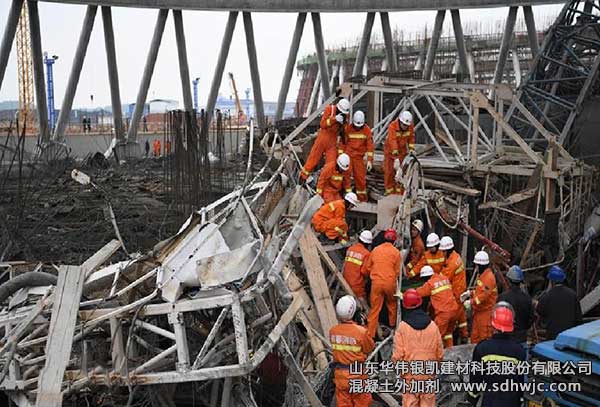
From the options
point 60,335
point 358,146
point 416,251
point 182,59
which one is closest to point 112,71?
point 182,59

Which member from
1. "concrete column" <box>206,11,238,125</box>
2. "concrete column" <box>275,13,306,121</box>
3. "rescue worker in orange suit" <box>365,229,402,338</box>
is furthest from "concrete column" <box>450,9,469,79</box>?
"rescue worker in orange suit" <box>365,229,402,338</box>

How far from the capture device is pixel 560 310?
748 cm

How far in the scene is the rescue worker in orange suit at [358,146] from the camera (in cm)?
1059

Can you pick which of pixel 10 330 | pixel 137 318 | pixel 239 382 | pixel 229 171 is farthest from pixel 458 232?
pixel 229 171

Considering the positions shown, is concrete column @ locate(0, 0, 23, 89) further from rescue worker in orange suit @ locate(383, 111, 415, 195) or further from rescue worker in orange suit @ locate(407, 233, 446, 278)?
rescue worker in orange suit @ locate(407, 233, 446, 278)

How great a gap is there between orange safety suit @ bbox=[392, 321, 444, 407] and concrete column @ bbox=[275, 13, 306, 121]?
19.4 metres

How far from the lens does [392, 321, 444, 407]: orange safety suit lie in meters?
6.09

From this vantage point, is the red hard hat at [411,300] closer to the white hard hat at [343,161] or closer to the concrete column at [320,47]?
the white hard hat at [343,161]

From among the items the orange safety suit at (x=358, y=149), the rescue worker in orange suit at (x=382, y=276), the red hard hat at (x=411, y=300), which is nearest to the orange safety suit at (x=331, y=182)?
the orange safety suit at (x=358, y=149)

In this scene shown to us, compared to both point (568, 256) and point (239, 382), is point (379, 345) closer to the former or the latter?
point (239, 382)

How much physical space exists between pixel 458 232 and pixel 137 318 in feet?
18.3

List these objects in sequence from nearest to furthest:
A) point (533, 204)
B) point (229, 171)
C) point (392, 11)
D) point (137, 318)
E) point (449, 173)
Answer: point (137, 318), point (533, 204), point (449, 173), point (229, 171), point (392, 11)

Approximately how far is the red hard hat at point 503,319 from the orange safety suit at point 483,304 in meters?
2.29

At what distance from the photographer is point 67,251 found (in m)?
11.8
